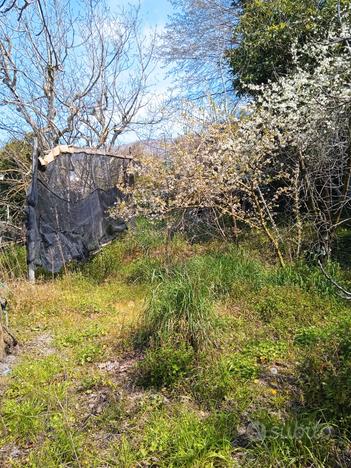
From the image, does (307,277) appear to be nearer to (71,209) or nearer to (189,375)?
(189,375)

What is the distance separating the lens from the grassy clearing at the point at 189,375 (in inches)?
79.9

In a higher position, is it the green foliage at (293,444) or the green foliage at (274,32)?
the green foliage at (274,32)

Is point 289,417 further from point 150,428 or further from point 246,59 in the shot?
point 246,59

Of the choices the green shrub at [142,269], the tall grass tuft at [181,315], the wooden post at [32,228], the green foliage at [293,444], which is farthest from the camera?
the green shrub at [142,269]

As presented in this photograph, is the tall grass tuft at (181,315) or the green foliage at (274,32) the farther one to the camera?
the green foliage at (274,32)

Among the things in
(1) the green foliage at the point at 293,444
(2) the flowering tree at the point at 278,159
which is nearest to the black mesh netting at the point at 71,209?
(2) the flowering tree at the point at 278,159

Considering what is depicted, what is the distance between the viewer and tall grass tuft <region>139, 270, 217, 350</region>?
9.86ft

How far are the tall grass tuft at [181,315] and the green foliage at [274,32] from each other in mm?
4116

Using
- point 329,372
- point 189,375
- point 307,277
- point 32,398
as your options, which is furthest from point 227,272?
point 32,398

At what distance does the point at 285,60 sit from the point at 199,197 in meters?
3.23

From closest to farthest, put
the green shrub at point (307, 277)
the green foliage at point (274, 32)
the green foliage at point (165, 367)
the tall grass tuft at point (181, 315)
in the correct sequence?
the green foliage at point (165, 367)
the tall grass tuft at point (181, 315)
the green shrub at point (307, 277)
the green foliage at point (274, 32)

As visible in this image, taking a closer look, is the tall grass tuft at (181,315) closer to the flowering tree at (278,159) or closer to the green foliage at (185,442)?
the green foliage at (185,442)

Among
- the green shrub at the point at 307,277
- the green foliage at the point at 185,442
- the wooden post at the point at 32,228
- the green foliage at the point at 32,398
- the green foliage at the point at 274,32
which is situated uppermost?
the green foliage at the point at 274,32

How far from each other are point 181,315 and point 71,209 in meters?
3.18
